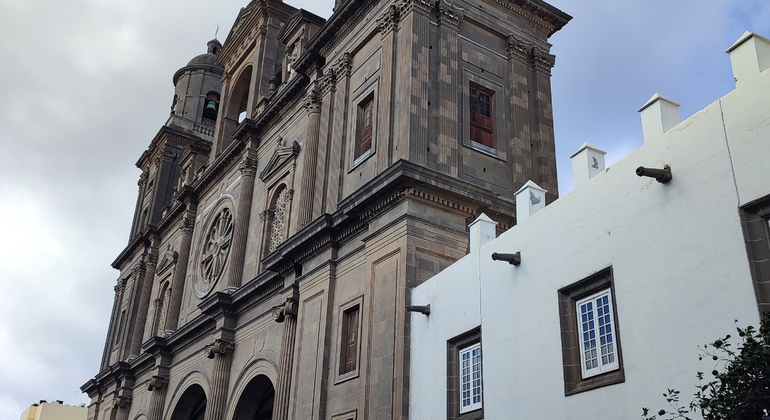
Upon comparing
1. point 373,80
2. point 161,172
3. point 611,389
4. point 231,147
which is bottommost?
point 611,389

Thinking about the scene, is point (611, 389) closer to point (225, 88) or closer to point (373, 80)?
point (373, 80)

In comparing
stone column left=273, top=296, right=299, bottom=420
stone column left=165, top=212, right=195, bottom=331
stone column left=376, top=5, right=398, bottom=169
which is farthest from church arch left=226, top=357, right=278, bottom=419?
stone column left=165, top=212, right=195, bottom=331

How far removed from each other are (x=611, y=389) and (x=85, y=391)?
38.3 m

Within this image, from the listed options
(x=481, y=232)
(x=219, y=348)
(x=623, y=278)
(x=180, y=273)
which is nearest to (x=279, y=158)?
(x=219, y=348)

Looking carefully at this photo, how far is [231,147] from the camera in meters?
33.2

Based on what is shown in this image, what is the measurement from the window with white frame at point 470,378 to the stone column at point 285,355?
725cm

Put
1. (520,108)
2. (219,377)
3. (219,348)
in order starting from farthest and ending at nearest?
(219,348) < (219,377) < (520,108)

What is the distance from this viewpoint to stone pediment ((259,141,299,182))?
1091 inches

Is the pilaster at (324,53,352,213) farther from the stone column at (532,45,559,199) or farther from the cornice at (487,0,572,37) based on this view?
the stone column at (532,45,559,199)

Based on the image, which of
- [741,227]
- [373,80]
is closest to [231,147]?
[373,80]

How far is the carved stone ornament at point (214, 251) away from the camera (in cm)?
3212

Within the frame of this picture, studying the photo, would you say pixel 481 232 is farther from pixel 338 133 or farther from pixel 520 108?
pixel 338 133

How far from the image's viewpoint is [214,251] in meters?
33.1

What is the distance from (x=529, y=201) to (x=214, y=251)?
1999cm
